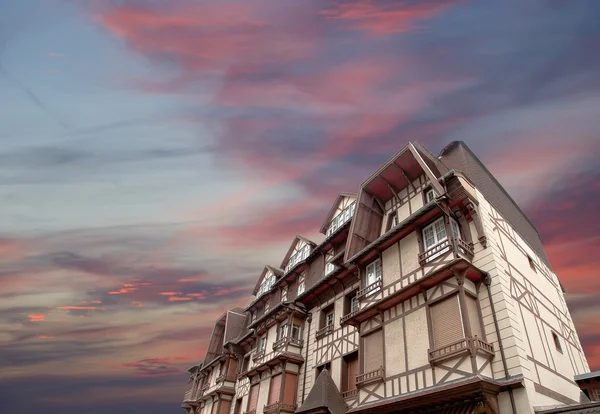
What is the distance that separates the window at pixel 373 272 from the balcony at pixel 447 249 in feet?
10.3

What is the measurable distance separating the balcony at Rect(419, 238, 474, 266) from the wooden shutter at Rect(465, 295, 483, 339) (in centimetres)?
180

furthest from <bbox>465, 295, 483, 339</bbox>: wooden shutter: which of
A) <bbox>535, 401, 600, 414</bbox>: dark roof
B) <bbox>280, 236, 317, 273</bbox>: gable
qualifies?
<bbox>280, 236, 317, 273</bbox>: gable

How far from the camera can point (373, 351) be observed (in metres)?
16.6

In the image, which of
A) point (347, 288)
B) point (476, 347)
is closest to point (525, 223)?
point (347, 288)

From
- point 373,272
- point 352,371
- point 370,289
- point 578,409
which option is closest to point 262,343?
point 352,371

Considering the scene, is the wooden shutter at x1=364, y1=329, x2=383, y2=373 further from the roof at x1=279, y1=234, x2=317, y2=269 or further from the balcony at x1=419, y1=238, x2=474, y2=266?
the roof at x1=279, y1=234, x2=317, y2=269

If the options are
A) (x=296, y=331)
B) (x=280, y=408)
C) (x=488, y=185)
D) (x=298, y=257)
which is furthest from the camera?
(x=298, y=257)

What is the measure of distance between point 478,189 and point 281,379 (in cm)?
1574

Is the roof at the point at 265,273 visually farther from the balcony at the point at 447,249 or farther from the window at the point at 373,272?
the balcony at the point at 447,249

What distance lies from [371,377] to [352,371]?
383 centimetres

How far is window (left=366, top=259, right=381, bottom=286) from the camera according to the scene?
18777 millimetres

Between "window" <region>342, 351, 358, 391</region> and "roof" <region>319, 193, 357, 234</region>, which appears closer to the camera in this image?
"window" <region>342, 351, 358, 391</region>

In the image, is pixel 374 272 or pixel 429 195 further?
pixel 374 272

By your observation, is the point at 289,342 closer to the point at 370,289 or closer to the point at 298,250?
the point at 370,289
